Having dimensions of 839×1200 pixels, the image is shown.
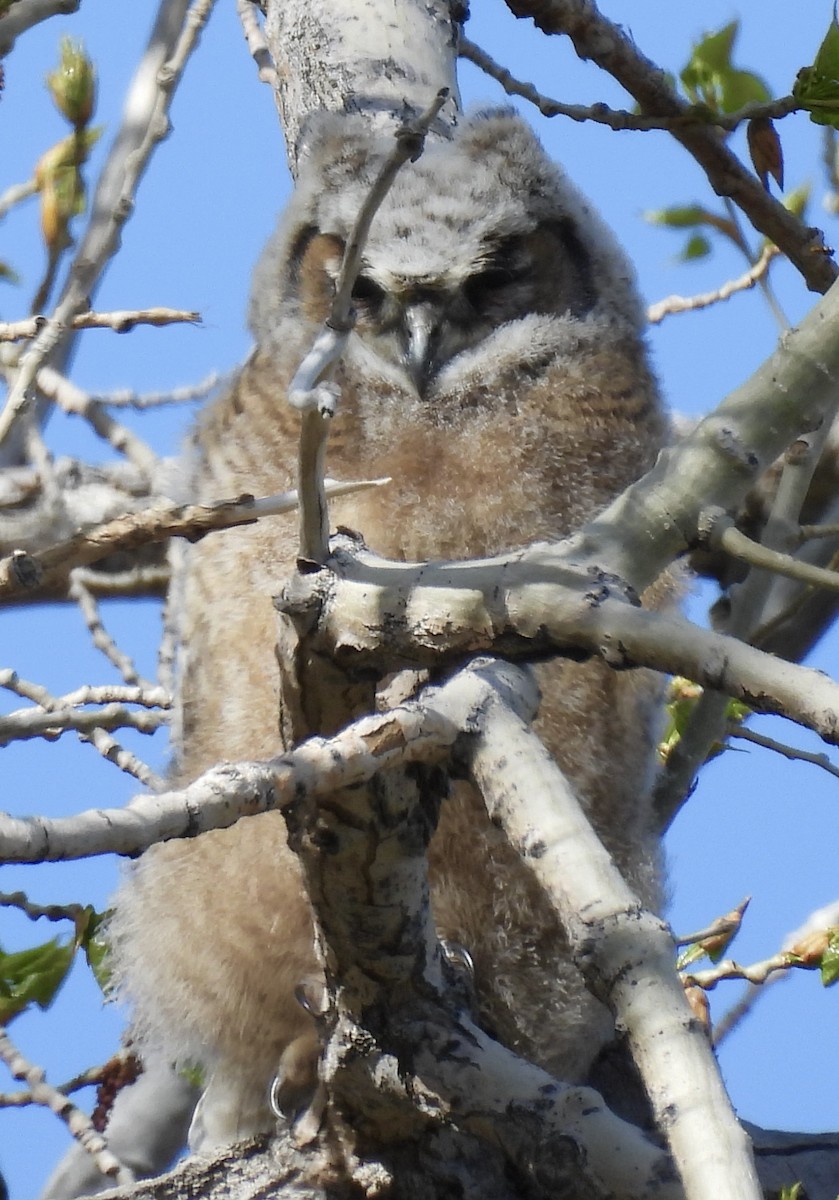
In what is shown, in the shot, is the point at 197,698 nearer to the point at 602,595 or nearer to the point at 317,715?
the point at 317,715

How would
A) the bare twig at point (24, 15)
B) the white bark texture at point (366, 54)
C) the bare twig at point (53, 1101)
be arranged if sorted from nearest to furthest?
the bare twig at point (24, 15) < the bare twig at point (53, 1101) < the white bark texture at point (366, 54)

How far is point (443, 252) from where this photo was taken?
9.70ft

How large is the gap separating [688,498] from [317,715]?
21.0 inches

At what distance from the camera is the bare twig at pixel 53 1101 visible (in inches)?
98.0

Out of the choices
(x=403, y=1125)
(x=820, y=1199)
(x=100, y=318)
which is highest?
(x=100, y=318)

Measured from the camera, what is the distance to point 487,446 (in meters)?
2.87

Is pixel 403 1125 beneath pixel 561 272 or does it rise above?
beneath

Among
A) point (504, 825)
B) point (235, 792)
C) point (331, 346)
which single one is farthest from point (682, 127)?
point (235, 792)

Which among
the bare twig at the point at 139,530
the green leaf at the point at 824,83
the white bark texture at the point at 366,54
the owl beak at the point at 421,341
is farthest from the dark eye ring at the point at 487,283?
the bare twig at the point at 139,530

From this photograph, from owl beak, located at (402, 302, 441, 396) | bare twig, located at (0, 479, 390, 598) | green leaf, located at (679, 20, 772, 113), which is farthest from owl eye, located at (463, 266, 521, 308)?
bare twig, located at (0, 479, 390, 598)

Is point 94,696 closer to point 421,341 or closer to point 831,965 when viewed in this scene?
point 421,341

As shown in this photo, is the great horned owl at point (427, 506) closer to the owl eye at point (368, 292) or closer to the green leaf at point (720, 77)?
the owl eye at point (368, 292)

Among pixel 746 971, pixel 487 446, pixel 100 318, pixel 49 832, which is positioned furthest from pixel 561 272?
pixel 49 832

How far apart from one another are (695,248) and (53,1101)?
2219 mm
